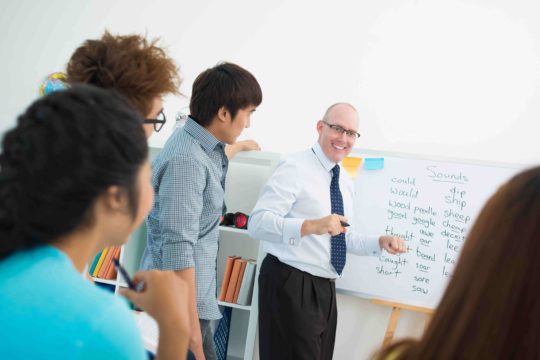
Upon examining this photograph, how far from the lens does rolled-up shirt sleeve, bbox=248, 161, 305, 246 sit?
2.64 metres

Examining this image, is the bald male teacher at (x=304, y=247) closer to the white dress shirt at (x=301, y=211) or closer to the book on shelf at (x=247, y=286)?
the white dress shirt at (x=301, y=211)

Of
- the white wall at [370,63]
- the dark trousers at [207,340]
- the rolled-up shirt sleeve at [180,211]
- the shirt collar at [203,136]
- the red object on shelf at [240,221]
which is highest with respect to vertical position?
the white wall at [370,63]

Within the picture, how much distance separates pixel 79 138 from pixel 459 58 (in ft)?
10.8

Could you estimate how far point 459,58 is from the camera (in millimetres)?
3688

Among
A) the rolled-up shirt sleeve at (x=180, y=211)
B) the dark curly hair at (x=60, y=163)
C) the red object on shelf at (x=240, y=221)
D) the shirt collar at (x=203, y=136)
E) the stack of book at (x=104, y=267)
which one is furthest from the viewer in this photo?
the stack of book at (x=104, y=267)

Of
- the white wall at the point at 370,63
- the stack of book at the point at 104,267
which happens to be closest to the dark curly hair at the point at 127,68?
the white wall at the point at 370,63

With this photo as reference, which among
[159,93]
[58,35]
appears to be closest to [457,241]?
[159,93]

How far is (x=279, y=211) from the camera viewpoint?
2.83m

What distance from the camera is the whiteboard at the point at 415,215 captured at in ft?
10.3

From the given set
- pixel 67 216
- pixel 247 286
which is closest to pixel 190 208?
pixel 67 216

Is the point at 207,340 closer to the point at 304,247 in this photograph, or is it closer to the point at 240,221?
the point at 304,247

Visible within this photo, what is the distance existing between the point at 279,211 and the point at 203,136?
0.94 meters

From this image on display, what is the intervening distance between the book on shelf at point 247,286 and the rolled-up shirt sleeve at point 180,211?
5.86 ft

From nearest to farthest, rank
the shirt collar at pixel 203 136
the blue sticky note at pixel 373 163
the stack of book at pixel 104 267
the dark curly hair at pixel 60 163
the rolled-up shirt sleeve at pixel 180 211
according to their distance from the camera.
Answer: the dark curly hair at pixel 60 163 → the rolled-up shirt sleeve at pixel 180 211 → the shirt collar at pixel 203 136 → the blue sticky note at pixel 373 163 → the stack of book at pixel 104 267
